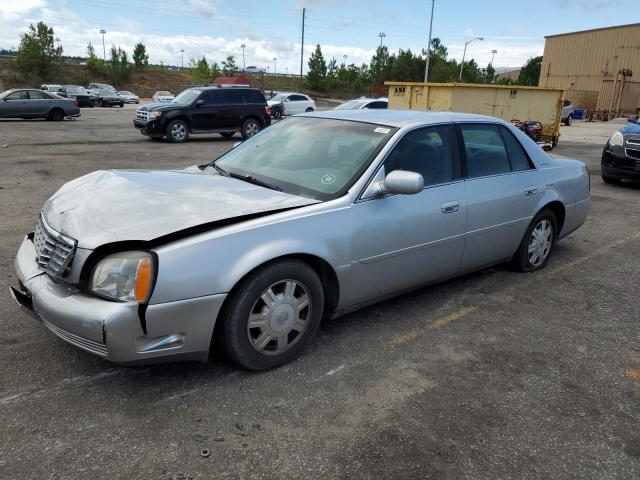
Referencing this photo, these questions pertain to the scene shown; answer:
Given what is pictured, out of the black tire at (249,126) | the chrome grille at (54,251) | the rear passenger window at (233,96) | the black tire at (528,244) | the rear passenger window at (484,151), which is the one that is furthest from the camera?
the black tire at (249,126)

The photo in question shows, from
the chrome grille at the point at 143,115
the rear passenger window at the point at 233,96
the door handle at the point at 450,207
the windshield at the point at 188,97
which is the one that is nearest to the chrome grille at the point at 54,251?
the door handle at the point at 450,207

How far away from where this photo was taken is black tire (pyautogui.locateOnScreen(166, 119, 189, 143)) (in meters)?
16.3

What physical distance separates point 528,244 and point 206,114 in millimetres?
13862

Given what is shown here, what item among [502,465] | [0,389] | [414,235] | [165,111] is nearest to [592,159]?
[165,111]

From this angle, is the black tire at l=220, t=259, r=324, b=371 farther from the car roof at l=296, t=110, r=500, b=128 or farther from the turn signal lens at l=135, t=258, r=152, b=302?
the car roof at l=296, t=110, r=500, b=128

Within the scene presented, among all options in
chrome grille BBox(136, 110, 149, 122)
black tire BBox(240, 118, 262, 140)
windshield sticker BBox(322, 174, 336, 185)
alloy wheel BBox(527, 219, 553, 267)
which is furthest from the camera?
black tire BBox(240, 118, 262, 140)

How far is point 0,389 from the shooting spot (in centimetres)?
284

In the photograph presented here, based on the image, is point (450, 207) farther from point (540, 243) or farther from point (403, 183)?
point (540, 243)

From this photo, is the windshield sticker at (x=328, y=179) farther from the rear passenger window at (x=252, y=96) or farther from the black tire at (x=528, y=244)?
the rear passenger window at (x=252, y=96)

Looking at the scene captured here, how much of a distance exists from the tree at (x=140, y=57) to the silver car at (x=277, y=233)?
7865 cm

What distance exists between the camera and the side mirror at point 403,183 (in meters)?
3.29

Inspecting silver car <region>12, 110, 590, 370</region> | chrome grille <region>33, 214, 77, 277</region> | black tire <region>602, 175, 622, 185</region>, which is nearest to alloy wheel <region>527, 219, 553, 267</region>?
silver car <region>12, 110, 590, 370</region>

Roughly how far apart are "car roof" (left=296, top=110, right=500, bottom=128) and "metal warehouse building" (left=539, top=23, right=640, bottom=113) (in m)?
44.2

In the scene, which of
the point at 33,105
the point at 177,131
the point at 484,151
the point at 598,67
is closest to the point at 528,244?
the point at 484,151
